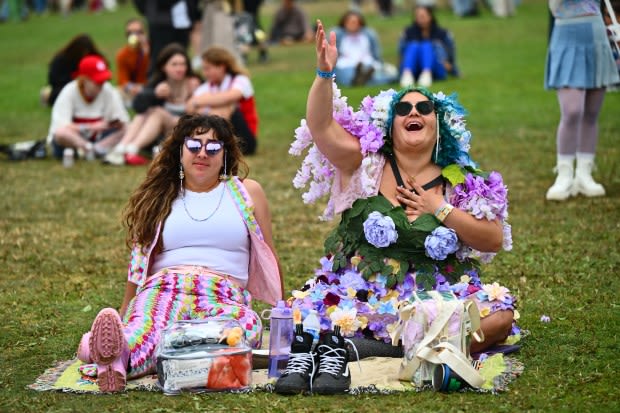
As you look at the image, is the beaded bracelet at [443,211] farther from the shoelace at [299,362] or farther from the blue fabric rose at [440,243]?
the shoelace at [299,362]

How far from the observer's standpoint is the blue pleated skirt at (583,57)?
8.41 m

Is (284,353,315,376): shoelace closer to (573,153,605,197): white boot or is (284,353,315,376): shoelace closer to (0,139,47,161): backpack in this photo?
(573,153,605,197): white boot

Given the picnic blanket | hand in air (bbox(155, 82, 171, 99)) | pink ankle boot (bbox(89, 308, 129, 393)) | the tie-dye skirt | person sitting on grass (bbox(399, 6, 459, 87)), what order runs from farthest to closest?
person sitting on grass (bbox(399, 6, 459, 87)), hand in air (bbox(155, 82, 171, 99)), the tie-dye skirt, the picnic blanket, pink ankle boot (bbox(89, 308, 129, 393))

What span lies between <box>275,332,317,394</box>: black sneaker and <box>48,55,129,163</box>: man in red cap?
7503 millimetres

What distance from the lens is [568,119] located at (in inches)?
341

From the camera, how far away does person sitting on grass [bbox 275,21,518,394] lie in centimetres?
523

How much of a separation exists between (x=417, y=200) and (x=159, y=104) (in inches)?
290

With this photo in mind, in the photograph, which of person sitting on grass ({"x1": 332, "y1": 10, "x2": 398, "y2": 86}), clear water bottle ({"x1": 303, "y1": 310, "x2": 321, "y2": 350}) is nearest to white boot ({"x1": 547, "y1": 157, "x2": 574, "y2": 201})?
clear water bottle ({"x1": 303, "y1": 310, "x2": 321, "y2": 350})

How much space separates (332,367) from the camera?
482cm

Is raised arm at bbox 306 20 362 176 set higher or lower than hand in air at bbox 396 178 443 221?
higher

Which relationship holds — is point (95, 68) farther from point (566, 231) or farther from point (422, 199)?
point (422, 199)

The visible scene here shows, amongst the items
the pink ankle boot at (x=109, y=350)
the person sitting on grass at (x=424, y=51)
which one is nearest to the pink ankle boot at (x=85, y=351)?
the pink ankle boot at (x=109, y=350)

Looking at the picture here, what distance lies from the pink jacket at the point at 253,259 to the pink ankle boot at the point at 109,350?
0.79 meters

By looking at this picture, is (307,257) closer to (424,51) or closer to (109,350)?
(109,350)
